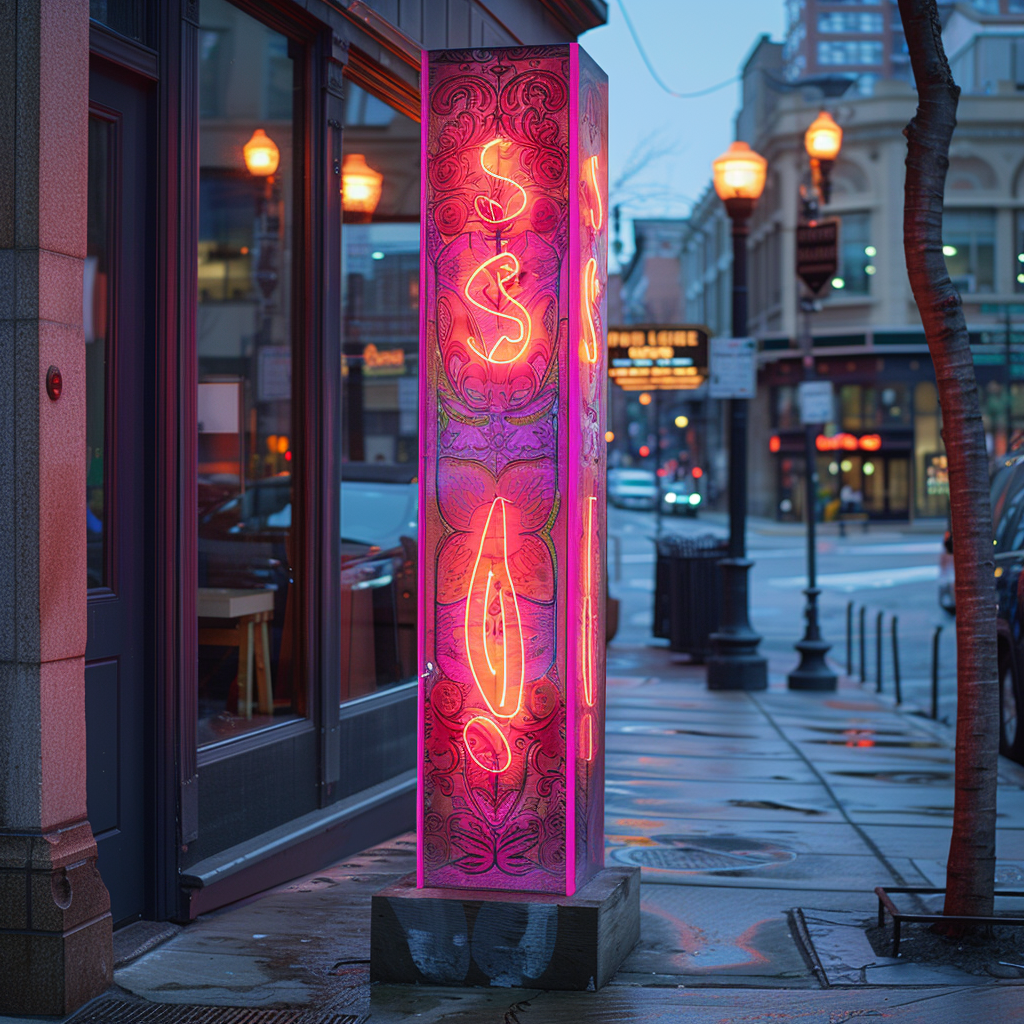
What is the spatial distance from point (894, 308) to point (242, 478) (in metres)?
46.5

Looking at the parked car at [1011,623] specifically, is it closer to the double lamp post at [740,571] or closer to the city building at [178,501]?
the double lamp post at [740,571]

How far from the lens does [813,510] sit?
15672 millimetres

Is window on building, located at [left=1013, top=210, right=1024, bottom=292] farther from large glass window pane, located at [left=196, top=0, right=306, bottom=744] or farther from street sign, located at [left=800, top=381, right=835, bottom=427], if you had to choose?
large glass window pane, located at [left=196, top=0, right=306, bottom=744]

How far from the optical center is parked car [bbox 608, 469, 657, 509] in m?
62.5

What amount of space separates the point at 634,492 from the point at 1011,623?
2093 inches

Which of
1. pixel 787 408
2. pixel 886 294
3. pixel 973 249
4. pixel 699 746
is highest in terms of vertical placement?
pixel 973 249

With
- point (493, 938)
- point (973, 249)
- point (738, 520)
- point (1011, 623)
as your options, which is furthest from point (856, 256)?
point (493, 938)

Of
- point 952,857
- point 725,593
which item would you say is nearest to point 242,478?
point 952,857

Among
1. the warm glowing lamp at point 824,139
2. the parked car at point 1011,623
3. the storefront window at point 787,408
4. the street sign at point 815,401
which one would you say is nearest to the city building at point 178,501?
the parked car at point 1011,623

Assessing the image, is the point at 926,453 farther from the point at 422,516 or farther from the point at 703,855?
the point at 422,516

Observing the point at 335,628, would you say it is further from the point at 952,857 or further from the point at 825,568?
the point at 825,568

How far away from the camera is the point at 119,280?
5.12 m

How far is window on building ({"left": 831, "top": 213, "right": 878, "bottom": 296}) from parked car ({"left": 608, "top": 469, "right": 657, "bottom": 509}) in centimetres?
1436

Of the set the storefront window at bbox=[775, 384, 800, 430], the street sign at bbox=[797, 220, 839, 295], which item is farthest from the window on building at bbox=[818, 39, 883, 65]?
the street sign at bbox=[797, 220, 839, 295]
